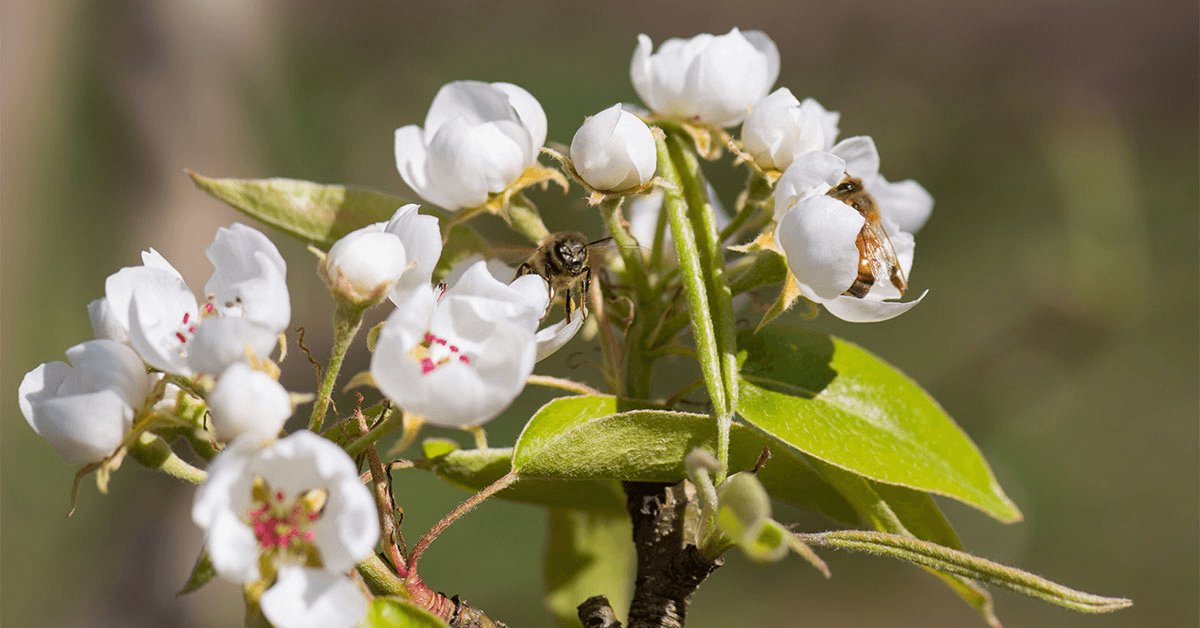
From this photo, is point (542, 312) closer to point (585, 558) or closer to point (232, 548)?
point (232, 548)

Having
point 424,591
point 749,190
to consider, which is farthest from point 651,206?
point 424,591

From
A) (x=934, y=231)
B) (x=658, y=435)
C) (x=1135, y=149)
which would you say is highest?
(x=658, y=435)

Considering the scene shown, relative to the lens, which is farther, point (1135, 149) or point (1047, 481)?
point (1135, 149)

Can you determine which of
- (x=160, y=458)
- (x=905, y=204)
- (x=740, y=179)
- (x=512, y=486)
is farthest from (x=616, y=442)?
(x=740, y=179)

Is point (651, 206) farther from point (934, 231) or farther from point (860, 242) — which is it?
point (934, 231)

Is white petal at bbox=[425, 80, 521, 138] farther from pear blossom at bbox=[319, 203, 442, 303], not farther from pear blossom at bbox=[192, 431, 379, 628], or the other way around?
pear blossom at bbox=[192, 431, 379, 628]

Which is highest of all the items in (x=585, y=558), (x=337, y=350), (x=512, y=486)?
(x=337, y=350)
